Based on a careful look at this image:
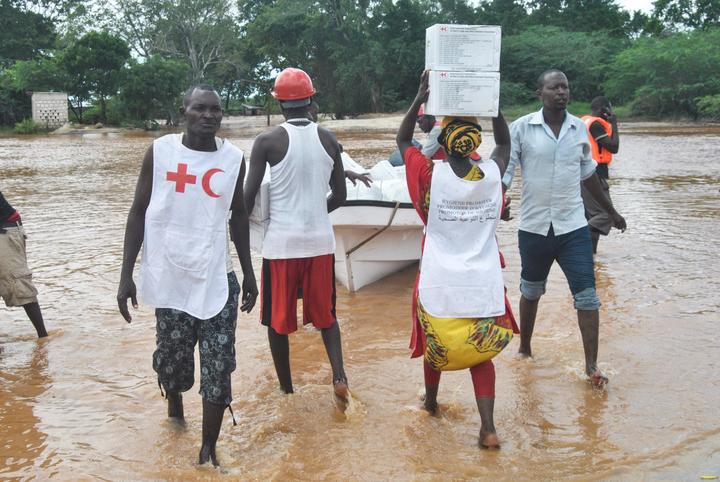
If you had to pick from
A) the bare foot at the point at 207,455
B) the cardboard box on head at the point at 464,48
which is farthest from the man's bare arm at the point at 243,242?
the cardboard box on head at the point at 464,48

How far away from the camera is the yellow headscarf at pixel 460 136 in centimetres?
356

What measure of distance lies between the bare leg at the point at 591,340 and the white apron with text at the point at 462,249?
1.13 metres

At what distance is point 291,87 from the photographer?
13.4ft

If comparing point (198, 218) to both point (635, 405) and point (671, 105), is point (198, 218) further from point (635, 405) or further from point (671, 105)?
point (671, 105)

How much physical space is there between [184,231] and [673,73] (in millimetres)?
36208

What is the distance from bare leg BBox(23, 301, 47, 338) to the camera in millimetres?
5645

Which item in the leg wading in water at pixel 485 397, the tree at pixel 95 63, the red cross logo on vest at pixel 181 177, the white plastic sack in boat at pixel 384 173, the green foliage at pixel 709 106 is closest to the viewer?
the red cross logo on vest at pixel 181 177

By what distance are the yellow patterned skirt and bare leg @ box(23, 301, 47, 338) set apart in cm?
342

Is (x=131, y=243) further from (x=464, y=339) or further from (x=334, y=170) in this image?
(x=464, y=339)

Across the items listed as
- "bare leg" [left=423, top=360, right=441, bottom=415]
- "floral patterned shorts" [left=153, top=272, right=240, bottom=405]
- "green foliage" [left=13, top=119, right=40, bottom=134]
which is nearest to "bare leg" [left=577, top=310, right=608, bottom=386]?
"bare leg" [left=423, top=360, right=441, bottom=415]

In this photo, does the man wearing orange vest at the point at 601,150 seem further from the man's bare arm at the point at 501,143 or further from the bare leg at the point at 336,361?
the bare leg at the point at 336,361

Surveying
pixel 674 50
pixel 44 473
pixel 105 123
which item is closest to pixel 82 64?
pixel 105 123

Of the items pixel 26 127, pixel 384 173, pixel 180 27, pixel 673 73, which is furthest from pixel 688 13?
pixel 384 173

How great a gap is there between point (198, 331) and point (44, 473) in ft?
3.65
